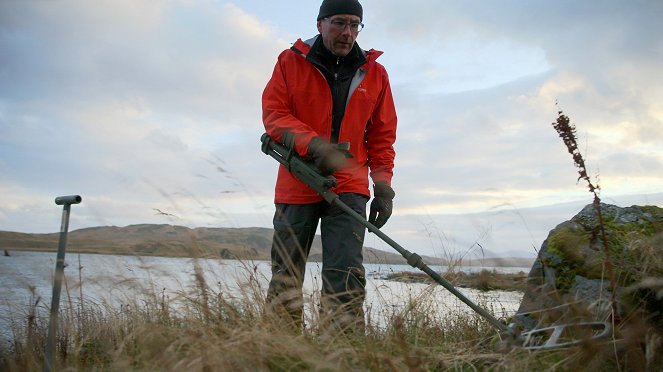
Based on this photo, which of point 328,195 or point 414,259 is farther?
point 328,195

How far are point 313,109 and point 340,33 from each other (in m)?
0.57

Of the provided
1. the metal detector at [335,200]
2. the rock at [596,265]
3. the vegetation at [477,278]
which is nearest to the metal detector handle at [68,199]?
the metal detector at [335,200]

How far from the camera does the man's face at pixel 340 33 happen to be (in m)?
3.95

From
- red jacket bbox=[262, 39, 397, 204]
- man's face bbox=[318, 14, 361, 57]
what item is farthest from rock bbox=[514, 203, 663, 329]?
man's face bbox=[318, 14, 361, 57]

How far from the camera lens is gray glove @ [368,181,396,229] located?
4.21 metres

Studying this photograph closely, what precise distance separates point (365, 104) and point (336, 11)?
70cm

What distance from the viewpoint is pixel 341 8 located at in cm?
396

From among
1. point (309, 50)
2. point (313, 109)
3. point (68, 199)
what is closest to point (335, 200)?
point (313, 109)

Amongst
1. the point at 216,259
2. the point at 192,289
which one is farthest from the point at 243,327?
the point at 216,259

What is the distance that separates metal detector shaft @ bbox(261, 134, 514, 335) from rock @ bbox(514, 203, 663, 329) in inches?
16.3

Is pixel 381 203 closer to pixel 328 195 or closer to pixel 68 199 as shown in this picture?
pixel 328 195

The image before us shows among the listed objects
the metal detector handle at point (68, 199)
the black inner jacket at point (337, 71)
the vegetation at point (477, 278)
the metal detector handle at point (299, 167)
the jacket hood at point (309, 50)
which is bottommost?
the vegetation at point (477, 278)

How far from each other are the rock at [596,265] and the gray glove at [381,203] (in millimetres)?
1114

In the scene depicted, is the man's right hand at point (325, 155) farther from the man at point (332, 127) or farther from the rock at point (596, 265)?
the rock at point (596, 265)
